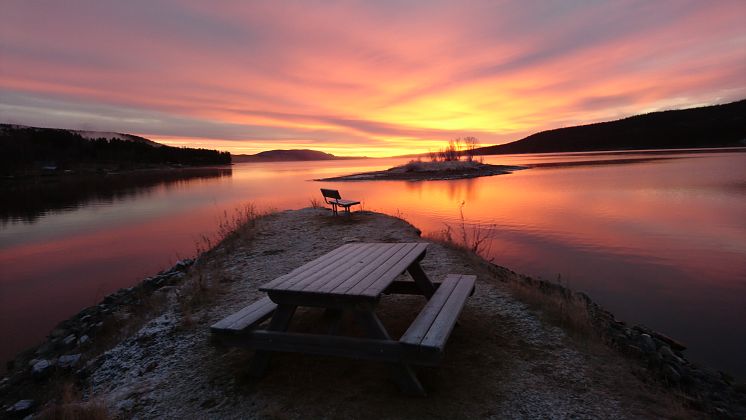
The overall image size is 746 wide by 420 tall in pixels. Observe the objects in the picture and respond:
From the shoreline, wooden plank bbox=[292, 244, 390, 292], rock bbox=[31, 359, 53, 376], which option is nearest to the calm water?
the shoreline

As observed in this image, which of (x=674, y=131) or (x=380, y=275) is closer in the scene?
(x=380, y=275)

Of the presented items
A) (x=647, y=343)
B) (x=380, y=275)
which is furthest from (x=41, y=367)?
(x=647, y=343)

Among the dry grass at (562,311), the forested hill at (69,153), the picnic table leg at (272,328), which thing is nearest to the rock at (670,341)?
the dry grass at (562,311)

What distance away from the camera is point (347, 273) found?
13.8 feet

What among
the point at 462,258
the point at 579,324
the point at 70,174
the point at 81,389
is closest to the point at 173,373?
the point at 81,389

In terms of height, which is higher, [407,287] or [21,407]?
[407,287]

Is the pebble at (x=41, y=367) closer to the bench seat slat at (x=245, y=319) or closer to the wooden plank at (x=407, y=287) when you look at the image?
the bench seat slat at (x=245, y=319)

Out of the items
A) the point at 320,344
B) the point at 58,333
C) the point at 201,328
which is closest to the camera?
the point at 320,344

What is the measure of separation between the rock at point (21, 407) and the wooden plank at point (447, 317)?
4.84m

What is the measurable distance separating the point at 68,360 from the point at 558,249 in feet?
42.7

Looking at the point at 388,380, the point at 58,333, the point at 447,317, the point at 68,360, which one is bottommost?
the point at 58,333

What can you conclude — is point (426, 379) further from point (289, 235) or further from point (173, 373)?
point (289, 235)

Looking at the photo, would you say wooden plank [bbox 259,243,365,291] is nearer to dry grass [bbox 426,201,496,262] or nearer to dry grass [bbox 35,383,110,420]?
dry grass [bbox 35,383,110,420]

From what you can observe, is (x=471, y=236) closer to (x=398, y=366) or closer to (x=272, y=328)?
(x=398, y=366)
